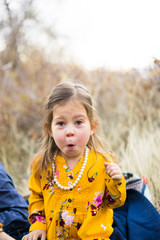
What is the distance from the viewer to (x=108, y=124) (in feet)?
15.5

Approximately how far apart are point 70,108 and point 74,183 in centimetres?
50

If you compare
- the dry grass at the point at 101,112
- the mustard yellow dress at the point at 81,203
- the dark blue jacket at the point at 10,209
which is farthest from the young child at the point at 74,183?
the dry grass at the point at 101,112

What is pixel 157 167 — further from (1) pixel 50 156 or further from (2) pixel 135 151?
(1) pixel 50 156

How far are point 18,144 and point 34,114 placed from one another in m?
0.79

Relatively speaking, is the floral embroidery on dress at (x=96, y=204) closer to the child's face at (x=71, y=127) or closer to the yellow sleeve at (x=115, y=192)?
the yellow sleeve at (x=115, y=192)

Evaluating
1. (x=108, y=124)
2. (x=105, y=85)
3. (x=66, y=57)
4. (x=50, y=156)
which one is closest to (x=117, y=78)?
(x=105, y=85)

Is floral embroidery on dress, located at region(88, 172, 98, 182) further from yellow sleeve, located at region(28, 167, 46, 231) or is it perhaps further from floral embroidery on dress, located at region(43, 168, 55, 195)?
yellow sleeve, located at region(28, 167, 46, 231)

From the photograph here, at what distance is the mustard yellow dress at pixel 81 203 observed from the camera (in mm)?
1494

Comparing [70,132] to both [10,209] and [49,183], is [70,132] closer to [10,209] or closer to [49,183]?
[49,183]

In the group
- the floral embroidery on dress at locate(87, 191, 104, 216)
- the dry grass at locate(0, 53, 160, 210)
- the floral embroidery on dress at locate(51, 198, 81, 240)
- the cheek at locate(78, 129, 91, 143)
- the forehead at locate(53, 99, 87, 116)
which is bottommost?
the floral embroidery on dress at locate(51, 198, 81, 240)

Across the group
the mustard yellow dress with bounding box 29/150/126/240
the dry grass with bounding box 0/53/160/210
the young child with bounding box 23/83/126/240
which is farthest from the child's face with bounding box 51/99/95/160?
the dry grass with bounding box 0/53/160/210

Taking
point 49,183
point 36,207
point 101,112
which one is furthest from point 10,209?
point 101,112

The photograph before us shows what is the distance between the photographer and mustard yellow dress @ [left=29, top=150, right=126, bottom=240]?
4.90 ft

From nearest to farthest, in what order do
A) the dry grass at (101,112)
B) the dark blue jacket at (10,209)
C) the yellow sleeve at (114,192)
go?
1. the yellow sleeve at (114,192)
2. the dark blue jacket at (10,209)
3. the dry grass at (101,112)
